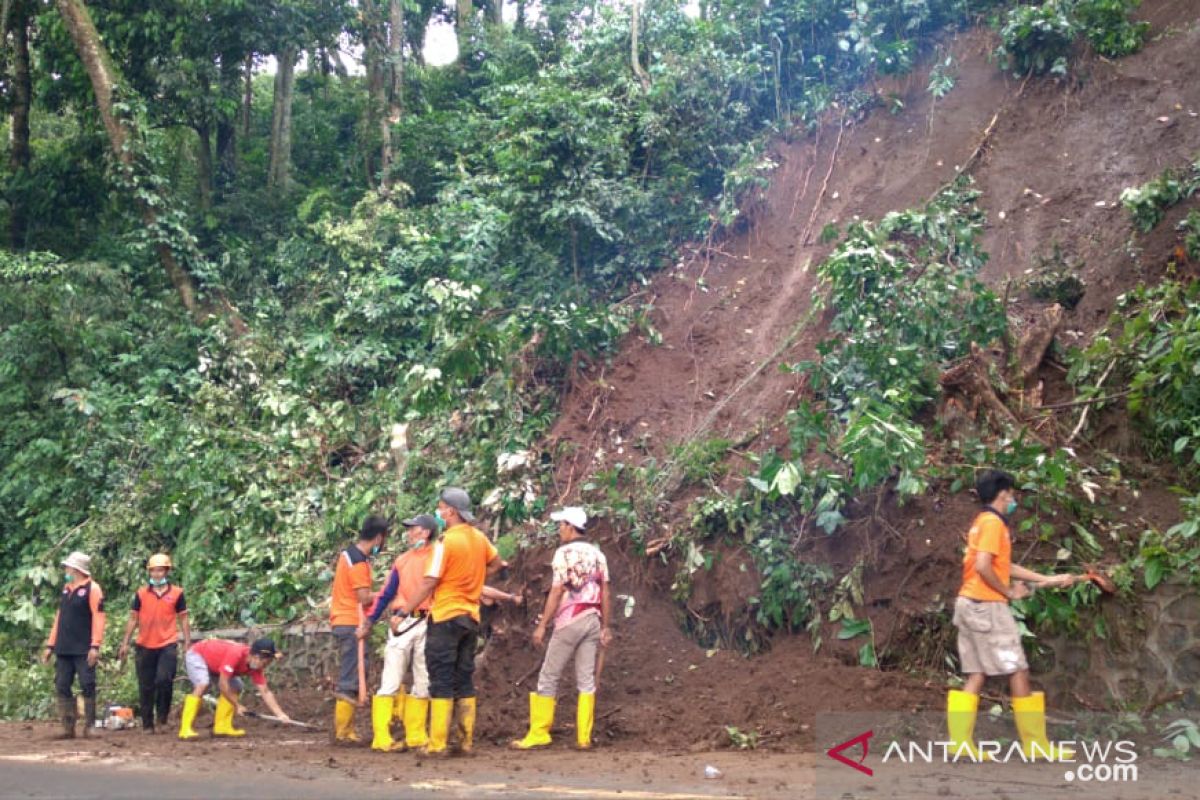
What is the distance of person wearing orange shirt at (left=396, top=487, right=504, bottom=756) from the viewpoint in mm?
7602

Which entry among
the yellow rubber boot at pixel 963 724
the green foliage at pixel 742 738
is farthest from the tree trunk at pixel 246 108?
the yellow rubber boot at pixel 963 724

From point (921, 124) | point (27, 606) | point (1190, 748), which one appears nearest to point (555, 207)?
point (921, 124)

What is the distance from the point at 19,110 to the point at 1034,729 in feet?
63.9

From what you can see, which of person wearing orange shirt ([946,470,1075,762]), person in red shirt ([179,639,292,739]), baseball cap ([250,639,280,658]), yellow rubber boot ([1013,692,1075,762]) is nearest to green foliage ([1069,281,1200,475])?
person wearing orange shirt ([946,470,1075,762])

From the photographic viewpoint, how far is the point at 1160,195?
11000 millimetres

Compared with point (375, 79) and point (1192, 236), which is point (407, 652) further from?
point (375, 79)

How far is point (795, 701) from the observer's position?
7.92m

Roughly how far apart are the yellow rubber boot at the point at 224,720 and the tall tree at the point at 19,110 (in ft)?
43.8

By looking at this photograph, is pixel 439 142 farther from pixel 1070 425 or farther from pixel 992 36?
pixel 1070 425

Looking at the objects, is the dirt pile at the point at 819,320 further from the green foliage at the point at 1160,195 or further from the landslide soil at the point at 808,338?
the green foliage at the point at 1160,195

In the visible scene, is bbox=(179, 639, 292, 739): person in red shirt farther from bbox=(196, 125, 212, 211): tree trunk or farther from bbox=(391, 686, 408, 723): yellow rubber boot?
bbox=(196, 125, 212, 211): tree trunk

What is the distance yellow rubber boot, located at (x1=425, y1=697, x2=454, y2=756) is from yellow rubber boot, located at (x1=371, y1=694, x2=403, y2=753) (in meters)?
0.55

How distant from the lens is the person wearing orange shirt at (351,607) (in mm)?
8586

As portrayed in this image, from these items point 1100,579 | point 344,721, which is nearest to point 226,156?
point 344,721
